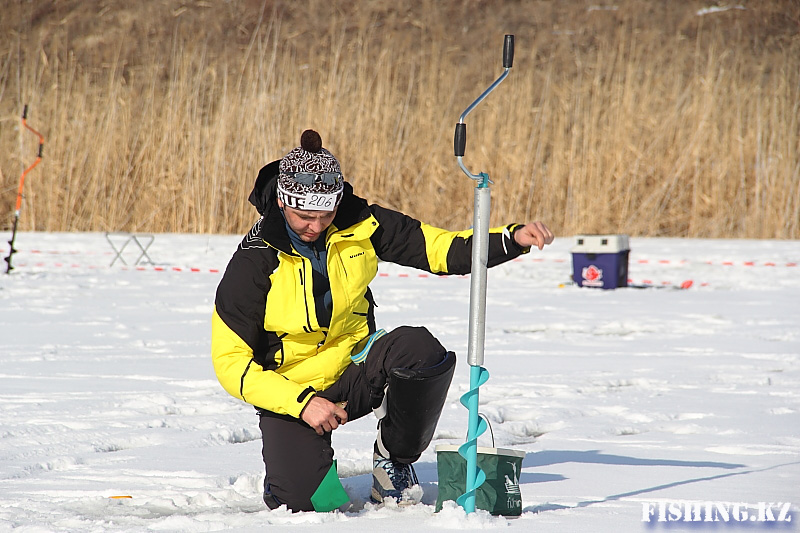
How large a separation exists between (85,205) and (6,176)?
1310 mm

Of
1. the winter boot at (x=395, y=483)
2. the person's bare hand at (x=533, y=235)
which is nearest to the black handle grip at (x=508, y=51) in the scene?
the person's bare hand at (x=533, y=235)

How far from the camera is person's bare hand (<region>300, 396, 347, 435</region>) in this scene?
245 cm

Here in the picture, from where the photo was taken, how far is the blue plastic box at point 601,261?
7.70 m

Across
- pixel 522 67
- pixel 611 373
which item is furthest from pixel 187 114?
pixel 522 67

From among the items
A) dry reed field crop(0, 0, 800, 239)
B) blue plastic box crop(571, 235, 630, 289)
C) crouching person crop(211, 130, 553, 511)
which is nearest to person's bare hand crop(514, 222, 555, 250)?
crouching person crop(211, 130, 553, 511)

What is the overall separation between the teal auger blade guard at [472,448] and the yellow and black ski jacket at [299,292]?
1.10 feet

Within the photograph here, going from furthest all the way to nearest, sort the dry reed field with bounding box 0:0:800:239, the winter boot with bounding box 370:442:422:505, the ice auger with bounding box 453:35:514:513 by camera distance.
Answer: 1. the dry reed field with bounding box 0:0:800:239
2. the winter boot with bounding box 370:442:422:505
3. the ice auger with bounding box 453:35:514:513

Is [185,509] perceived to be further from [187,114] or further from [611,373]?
[187,114]

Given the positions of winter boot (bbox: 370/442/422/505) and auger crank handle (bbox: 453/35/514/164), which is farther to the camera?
winter boot (bbox: 370/442/422/505)

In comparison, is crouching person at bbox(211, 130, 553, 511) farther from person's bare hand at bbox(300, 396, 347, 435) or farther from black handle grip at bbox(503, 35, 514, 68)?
black handle grip at bbox(503, 35, 514, 68)

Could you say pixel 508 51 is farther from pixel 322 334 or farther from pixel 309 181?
pixel 322 334

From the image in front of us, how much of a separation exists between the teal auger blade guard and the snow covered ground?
45 mm

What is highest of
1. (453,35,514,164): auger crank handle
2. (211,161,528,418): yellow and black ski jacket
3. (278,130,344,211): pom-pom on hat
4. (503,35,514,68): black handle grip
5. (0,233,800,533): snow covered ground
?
(503,35,514,68): black handle grip

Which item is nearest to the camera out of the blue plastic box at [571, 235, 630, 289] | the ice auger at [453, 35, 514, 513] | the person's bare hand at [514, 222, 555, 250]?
the ice auger at [453, 35, 514, 513]
